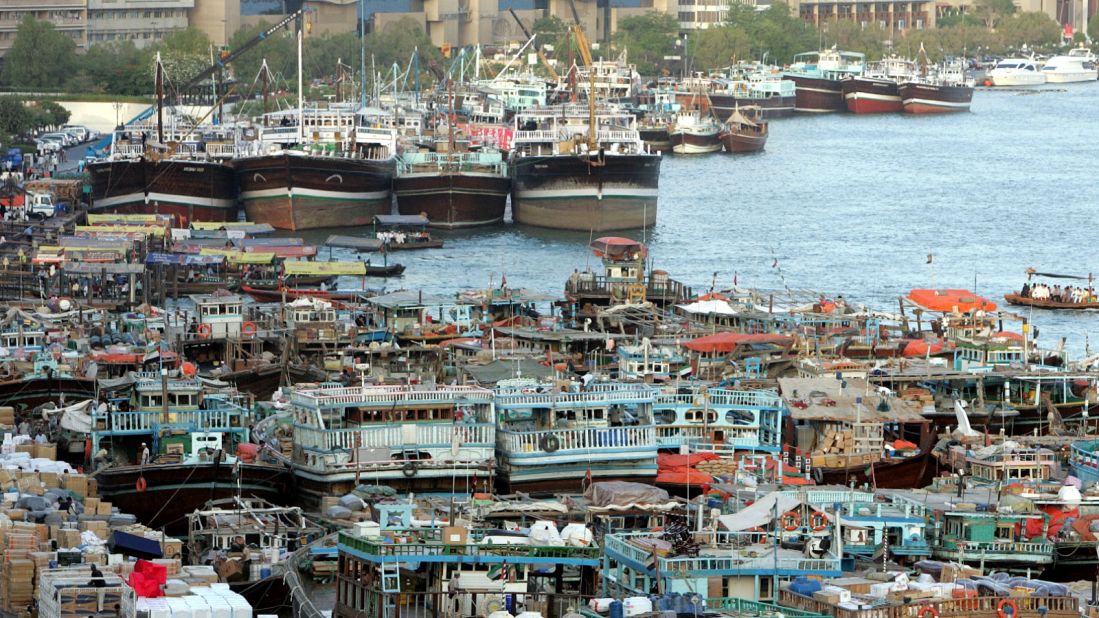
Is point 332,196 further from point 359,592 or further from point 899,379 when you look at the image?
point 359,592

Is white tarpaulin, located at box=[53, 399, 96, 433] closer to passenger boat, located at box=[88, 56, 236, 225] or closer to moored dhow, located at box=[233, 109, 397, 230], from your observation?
passenger boat, located at box=[88, 56, 236, 225]

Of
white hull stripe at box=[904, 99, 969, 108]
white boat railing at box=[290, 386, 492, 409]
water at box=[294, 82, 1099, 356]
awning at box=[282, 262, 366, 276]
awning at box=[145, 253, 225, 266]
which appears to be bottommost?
water at box=[294, 82, 1099, 356]

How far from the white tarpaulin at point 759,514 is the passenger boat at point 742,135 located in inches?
3677

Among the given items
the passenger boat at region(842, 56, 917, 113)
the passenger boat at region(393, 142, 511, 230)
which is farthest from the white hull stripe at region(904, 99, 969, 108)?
the passenger boat at region(393, 142, 511, 230)

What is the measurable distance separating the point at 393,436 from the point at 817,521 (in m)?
8.53

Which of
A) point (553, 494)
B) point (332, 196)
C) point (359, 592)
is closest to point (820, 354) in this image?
point (553, 494)

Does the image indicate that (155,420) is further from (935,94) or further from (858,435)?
(935,94)

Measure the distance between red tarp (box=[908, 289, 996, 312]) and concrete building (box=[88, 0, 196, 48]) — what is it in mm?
79994

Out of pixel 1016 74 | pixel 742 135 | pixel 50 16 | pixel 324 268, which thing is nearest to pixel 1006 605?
pixel 324 268

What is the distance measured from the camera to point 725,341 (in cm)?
4878

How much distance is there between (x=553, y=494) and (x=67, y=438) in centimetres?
804

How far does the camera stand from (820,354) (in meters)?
49.2

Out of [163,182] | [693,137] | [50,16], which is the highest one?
[50,16]

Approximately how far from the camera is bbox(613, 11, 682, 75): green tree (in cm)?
16975
